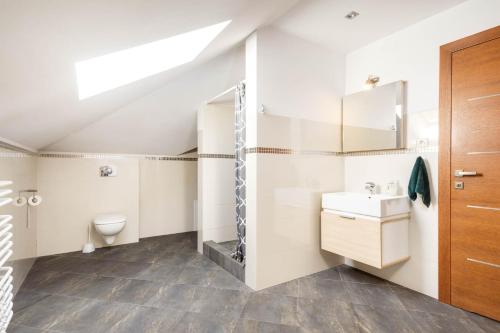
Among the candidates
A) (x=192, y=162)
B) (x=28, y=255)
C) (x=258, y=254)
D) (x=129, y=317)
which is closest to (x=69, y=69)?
(x=129, y=317)

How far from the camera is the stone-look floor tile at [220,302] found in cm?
197

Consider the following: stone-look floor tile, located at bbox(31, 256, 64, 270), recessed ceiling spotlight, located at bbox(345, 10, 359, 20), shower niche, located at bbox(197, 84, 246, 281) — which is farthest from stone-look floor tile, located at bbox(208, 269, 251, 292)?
recessed ceiling spotlight, located at bbox(345, 10, 359, 20)

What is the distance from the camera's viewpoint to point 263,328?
5.88 ft

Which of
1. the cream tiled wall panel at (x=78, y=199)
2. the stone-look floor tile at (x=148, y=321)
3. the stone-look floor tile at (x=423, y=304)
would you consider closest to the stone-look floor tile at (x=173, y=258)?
the cream tiled wall panel at (x=78, y=199)

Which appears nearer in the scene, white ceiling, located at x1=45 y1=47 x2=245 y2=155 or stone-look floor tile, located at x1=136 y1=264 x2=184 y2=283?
stone-look floor tile, located at x1=136 y1=264 x2=184 y2=283

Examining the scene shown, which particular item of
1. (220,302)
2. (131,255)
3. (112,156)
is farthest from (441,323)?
(112,156)

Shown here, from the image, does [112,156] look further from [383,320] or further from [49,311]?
[383,320]

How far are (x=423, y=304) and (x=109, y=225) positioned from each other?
3396 millimetres

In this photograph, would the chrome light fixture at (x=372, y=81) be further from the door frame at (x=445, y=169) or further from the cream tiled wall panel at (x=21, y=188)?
the cream tiled wall panel at (x=21, y=188)

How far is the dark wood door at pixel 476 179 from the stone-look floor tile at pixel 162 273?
2.47 metres

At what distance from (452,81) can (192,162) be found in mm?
3609

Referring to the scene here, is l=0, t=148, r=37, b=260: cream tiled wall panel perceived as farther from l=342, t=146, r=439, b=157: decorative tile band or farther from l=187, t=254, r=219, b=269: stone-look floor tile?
l=342, t=146, r=439, b=157: decorative tile band

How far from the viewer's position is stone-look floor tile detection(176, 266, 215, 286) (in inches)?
98.1

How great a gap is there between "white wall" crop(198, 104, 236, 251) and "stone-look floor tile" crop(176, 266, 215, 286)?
59 cm
